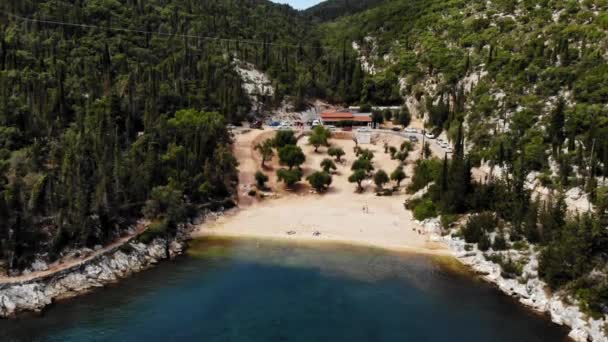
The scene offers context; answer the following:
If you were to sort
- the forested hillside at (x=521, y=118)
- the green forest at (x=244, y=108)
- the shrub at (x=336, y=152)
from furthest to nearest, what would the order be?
the shrub at (x=336, y=152) < the green forest at (x=244, y=108) < the forested hillside at (x=521, y=118)

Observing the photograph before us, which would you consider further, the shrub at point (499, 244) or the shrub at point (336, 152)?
the shrub at point (336, 152)

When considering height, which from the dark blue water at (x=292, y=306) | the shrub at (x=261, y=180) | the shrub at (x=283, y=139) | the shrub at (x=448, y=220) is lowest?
the dark blue water at (x=292, y=306)

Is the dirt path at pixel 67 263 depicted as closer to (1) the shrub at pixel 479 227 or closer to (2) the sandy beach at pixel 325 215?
(2) the sandy beach at pixel 325 215

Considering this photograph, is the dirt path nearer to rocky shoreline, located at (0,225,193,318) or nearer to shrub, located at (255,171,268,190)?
rocky shoreline, located at (0,225,193,318)

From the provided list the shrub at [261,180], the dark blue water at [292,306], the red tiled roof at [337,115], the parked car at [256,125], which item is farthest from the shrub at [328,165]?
the dark blue water at [292,306]

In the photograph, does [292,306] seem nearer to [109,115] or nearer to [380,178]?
[380,178]

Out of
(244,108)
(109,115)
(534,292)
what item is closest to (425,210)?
(534,292)
